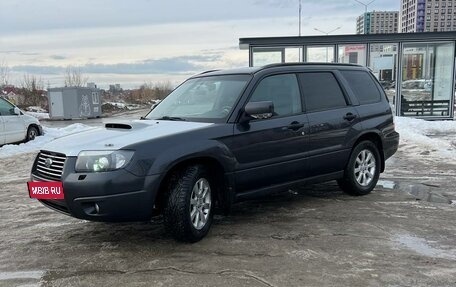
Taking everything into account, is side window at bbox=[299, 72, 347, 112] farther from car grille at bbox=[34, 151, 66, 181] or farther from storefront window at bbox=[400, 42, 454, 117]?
storefront window at bbox=[400, 42, 454, 117]

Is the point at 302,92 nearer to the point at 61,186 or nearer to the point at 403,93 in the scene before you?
the point at 61,186

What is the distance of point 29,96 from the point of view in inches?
1389

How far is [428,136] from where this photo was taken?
1425cm

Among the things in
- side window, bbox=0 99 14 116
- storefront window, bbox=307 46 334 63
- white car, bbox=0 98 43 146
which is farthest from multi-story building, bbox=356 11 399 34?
side window, bbox=0 99 14 116

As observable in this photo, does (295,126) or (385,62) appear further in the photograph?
(385,62)

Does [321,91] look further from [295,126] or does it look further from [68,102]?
[68,102]

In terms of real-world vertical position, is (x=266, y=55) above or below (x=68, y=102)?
above

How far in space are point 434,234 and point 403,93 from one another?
49.0 ft

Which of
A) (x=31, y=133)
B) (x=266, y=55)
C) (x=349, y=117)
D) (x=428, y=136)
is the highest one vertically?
(x=266, y=55)

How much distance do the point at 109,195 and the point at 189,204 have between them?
2.55 feet

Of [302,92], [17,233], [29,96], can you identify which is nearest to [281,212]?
[302,92]

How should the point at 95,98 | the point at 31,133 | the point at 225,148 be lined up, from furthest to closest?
the point at 95,98
the point at 31,133
the point at 225,148

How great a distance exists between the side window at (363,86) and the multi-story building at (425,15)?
32.9m

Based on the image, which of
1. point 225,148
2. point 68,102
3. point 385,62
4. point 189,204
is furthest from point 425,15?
point 189,204
